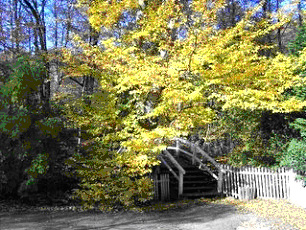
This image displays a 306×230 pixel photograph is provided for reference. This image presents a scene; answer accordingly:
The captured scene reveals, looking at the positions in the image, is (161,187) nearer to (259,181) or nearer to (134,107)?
(134,107)

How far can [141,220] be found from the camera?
28.7ft

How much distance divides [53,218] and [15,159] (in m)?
2.68

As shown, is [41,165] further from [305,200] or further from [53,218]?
[305,200]

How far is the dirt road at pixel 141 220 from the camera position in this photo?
7.92 metres

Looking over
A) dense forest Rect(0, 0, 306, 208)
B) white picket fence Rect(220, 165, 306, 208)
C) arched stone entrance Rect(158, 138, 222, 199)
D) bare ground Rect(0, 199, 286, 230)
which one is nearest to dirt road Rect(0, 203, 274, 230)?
bare ground Rect(0, 199, 286, 230)

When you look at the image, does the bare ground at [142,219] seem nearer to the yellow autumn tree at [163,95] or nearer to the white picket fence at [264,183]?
the yellow autumn tree at [163,95]

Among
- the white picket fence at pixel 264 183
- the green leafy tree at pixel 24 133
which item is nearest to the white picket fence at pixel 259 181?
the white picket fence at pixel 264 183

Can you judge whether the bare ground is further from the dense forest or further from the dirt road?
the dense forest

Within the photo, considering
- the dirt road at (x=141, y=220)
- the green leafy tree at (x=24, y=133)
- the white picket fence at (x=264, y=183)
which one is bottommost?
the dirt road at (x=141, y=220)

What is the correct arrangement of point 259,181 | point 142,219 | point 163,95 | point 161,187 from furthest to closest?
point 161,187, point 259,181, point 163,95, point 142,219

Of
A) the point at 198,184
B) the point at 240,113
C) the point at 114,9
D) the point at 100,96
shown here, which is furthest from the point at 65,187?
the point at 240,113

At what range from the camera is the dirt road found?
26.0 feet

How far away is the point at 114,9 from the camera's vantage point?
1151 cm

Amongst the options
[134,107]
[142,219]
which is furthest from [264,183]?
[134,107]
